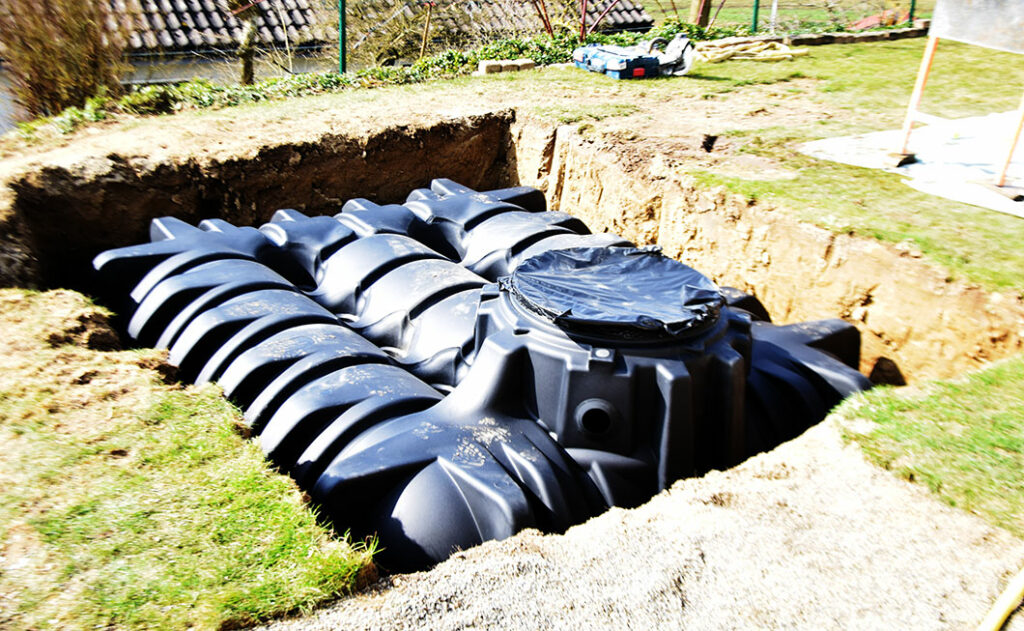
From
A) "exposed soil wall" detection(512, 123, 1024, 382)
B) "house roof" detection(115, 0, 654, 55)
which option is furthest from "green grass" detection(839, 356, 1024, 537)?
"house roof" detection(115, 0, 654, 55)

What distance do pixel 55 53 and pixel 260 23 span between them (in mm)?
4977

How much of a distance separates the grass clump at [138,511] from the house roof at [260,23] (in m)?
8.47

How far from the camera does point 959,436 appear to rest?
2.75 metres

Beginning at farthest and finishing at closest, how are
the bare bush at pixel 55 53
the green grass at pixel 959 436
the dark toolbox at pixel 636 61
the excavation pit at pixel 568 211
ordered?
the dark toolbox at pixel 636 61 → the bare bush at pixel 55 53 → the excavation pit at pixel 568 211 → the green grass at pixel 959 436

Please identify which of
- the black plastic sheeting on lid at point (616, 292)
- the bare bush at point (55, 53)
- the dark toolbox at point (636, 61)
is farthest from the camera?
the dark toolbox at point (636, 61)

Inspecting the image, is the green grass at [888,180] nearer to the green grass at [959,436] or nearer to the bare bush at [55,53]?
the green grass at [959,436]

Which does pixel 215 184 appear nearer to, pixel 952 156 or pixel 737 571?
pixel 737 571

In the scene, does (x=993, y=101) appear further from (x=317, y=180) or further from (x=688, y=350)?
(x=317, y=180)

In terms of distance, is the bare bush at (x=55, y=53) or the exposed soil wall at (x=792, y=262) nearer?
the exposed soil wall at (x=792, y=262)

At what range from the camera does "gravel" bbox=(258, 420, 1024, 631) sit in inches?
77.7

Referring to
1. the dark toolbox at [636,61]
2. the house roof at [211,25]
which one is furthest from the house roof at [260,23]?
the dark toolbox at [636,61]

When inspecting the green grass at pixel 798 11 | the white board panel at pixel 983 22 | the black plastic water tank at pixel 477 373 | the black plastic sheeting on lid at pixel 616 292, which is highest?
the green grass at pixel 798 11

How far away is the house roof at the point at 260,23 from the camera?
10.7 metres

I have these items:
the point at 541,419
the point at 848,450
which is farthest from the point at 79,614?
the point at 848,450
